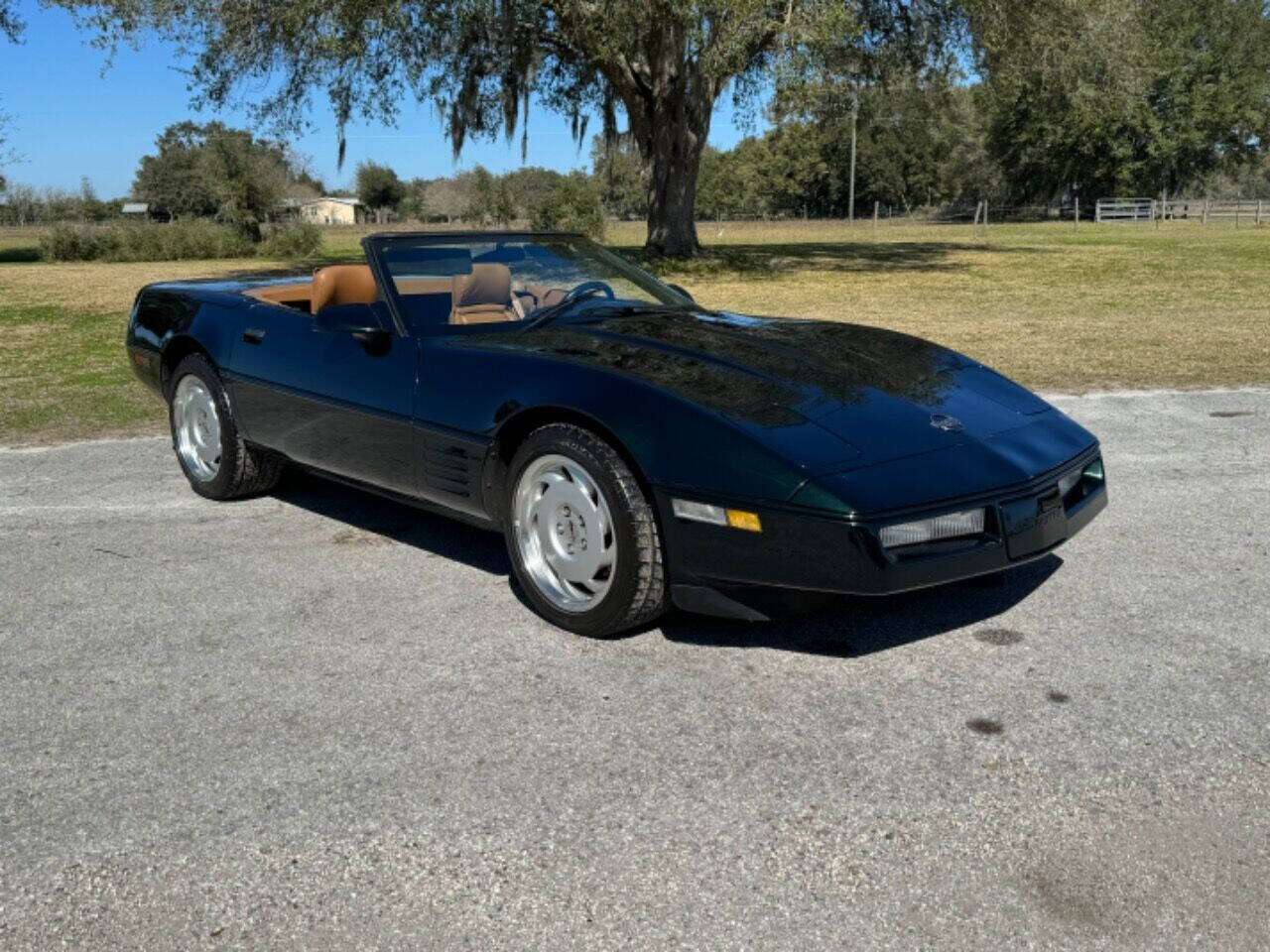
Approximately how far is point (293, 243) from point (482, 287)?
30.2 m

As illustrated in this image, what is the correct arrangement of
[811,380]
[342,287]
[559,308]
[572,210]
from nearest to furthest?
[811,380], [559,308], [342,287], [572,210]

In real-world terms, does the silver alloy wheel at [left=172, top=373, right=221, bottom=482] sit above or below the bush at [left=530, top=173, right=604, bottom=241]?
below

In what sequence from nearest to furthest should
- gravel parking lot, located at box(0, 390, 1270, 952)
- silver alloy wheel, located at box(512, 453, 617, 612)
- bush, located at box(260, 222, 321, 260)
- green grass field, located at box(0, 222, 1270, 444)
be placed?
gravel parking lot, located at box(0, 390, 1270, 952)
silver alloy wheel, located at box(512, 453, 617, 612)
green grass field, located at box(0, 222, 1270, 444)
bush, located at box(260, 222, 321, 260)

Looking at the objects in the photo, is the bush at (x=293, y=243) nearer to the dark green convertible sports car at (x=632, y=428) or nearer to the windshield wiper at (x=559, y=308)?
the dark green convertible sports car at (x=632, y=428)

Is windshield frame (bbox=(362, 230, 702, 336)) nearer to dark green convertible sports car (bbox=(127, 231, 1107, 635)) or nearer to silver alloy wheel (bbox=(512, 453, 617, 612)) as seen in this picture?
dark green convertible sports car (bbox=(127, 231, 1107, 635))

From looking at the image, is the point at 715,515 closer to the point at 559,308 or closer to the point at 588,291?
the point at 559,308

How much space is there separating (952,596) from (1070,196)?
73.4m

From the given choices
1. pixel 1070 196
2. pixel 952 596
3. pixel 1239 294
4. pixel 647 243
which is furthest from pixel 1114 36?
pixel 1070 196

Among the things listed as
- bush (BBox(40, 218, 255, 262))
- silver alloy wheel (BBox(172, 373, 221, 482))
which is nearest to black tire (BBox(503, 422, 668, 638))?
silver alloy wheel (BBox(172, 373, 221, 482))

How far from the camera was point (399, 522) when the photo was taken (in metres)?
5.20

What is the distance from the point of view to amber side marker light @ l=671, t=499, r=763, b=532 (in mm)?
3268

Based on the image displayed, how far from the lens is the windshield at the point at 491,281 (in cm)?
452

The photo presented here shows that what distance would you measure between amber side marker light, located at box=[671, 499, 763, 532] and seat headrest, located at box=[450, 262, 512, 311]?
157cm

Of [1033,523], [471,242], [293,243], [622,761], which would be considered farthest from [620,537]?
[293,243]
